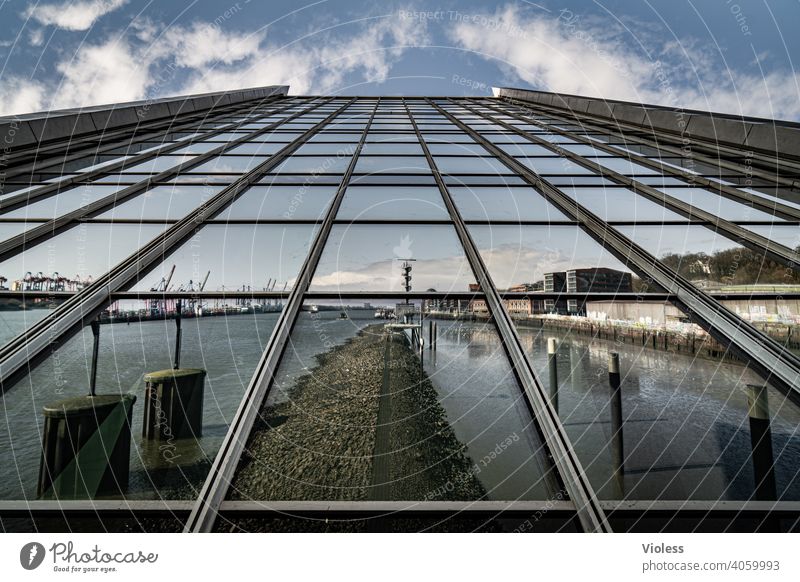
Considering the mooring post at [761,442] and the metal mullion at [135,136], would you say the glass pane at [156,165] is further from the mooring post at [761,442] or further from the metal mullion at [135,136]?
the mooring post at [761,442]

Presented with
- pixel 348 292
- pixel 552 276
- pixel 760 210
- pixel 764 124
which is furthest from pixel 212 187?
pixel 764 124

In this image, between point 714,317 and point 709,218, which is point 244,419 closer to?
point 714,317

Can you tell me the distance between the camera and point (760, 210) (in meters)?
4.38

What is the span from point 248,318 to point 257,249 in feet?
3.65

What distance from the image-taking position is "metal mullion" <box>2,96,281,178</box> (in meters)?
5.71

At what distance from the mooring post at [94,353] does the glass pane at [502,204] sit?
371 centimetres

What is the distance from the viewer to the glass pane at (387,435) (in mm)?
2016

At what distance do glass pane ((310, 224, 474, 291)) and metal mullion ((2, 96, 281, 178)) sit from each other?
18.6ft

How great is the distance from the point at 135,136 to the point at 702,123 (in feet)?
43.5

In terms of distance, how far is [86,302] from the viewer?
271 centimetres

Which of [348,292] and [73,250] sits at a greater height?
[73,250]

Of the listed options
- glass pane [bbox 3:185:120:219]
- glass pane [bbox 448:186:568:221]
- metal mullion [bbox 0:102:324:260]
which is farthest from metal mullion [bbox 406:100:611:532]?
glass pane [bbox 3:185:120:219]

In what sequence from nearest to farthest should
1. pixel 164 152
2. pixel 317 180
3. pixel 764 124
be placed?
pixel 317 180 < pixel 764 124 < pixel 164 152
